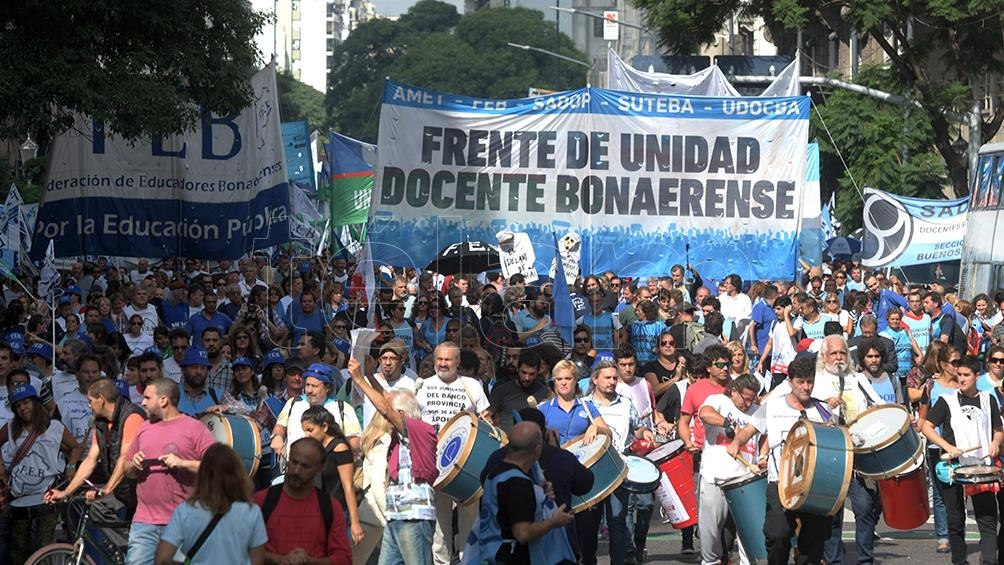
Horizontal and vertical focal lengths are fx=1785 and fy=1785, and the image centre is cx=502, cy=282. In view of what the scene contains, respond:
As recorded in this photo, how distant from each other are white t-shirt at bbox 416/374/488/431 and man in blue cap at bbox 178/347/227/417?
1393mm

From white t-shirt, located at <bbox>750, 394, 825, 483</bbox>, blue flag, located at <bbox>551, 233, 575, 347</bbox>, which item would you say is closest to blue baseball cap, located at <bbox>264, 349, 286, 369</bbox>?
white t-shirt, located at <bbox>750, 394, 825, 483</bbox>

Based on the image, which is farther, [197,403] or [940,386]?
[940,386]

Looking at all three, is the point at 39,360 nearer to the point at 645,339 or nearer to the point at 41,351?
the point at 41,351

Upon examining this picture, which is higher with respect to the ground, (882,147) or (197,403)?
(882,147)

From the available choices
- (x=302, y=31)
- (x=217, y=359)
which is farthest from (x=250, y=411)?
(x=302, y=31)

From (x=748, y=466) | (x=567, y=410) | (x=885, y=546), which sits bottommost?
(x=885, y=546)

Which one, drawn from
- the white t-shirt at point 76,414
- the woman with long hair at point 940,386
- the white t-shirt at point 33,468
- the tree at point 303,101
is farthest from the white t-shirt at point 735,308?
the tree at point 303,101

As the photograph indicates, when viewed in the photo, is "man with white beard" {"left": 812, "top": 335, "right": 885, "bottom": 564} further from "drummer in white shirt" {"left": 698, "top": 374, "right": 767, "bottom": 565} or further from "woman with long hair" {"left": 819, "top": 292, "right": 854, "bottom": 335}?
"woman with long hair" {"left": 819, "top": 292, "right": 854, "bottom": 335}

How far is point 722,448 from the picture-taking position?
1062 cm

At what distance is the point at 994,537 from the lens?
35.5 feet

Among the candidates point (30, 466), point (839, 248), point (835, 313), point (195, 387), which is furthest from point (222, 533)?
point (839, 248)

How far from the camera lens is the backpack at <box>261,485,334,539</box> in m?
7.43

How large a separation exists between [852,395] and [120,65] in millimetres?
9767

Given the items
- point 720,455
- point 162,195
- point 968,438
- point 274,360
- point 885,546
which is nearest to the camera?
point 720,455
